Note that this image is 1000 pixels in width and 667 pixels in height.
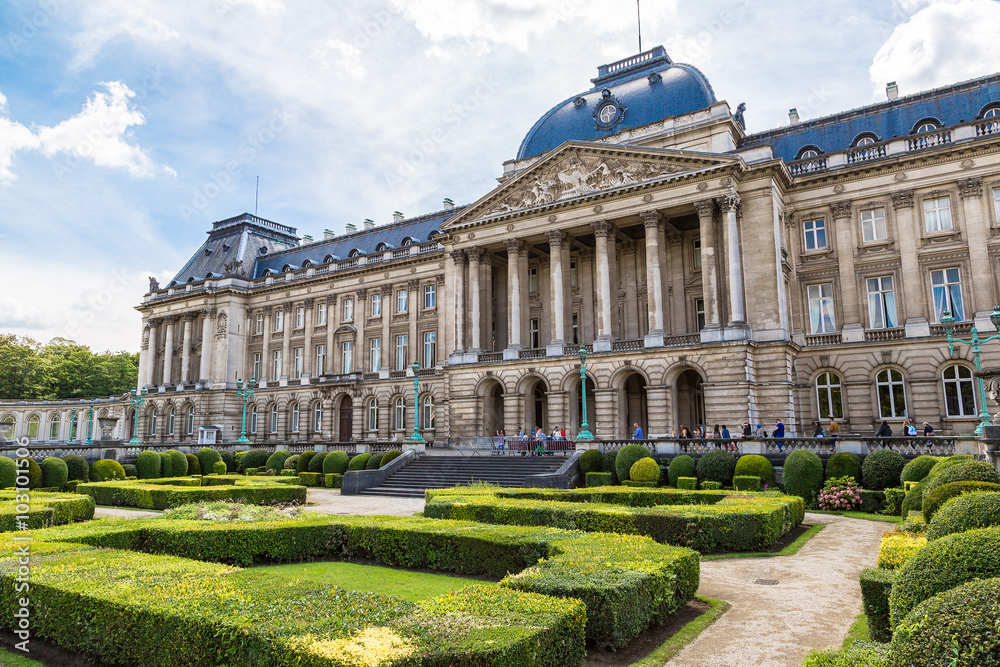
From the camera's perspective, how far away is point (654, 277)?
40156 mm

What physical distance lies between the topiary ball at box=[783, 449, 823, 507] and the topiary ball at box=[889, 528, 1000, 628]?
19.6m

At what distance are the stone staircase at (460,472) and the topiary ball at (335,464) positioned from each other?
3808mm

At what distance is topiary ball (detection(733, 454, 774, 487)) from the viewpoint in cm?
2653

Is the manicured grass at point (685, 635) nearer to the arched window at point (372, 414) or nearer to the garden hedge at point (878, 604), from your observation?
the garden hedge at point (878, 604)

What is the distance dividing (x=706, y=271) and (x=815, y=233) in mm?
7998

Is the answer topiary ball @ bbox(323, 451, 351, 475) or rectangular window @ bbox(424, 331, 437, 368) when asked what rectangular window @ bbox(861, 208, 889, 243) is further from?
topiary ball @ bbox(323, 451, 351, 475)

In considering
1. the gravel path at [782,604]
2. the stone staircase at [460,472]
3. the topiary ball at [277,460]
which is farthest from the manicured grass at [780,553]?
the topiary ball at [277,460]

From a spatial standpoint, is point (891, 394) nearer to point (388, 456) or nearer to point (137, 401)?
point (388, 456)

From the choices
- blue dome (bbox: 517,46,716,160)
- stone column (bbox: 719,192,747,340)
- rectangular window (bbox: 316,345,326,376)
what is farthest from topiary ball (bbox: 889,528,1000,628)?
rectangular window (bbox: 316,345,326,376)

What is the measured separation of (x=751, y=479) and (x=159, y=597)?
22.2 meters

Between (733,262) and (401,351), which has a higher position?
(733,262)

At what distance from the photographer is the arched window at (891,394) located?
36.6m

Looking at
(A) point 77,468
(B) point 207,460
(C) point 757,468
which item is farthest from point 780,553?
(B) point 207,460

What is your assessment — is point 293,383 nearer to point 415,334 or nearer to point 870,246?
point 415,334
